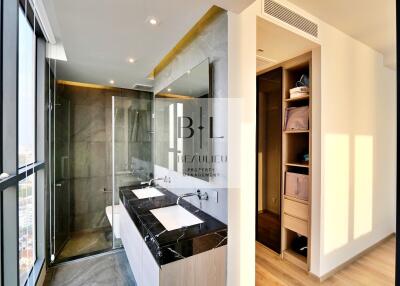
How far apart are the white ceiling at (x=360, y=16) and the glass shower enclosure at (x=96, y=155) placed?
242cm

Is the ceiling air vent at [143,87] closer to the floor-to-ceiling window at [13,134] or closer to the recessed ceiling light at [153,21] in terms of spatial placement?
the floor-to-ceiling window at [13,134]

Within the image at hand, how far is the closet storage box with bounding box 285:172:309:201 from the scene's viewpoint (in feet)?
7.52

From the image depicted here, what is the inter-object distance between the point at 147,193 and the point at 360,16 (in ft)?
9.83

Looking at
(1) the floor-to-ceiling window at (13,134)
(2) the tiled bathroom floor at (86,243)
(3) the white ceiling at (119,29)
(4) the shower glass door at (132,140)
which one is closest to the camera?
(1) the floor-to-ceiling window at (13,134)

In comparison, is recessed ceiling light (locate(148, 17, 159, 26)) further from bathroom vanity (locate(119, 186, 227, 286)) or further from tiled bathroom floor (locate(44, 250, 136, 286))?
tiled bathroom floor (locate(44, 250, 136, 286))

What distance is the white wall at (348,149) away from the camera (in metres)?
2.08

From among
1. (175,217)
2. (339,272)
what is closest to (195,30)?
(175,217)

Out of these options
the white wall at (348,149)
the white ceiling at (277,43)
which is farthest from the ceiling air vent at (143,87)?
the white wall at (348,149)

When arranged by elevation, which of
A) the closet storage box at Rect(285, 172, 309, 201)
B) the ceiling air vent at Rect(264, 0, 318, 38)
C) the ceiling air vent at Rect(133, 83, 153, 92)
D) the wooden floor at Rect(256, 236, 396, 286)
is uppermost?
the ceiling air vent at Rect(264, 0, 318, 38)

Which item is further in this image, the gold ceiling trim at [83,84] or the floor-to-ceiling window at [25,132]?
the gold ceiling trim at [83,84]

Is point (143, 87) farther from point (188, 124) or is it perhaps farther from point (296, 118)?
point (296, 118)

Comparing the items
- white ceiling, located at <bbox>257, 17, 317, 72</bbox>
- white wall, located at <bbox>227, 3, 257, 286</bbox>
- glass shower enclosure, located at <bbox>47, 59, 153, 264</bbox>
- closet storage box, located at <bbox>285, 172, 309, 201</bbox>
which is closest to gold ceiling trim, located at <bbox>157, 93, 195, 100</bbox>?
glass shower enclosure, located at <bbox>47, 59, 153, 264</bbox>

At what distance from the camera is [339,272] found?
2238mm

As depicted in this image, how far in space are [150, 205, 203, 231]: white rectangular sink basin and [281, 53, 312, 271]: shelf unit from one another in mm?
1378
